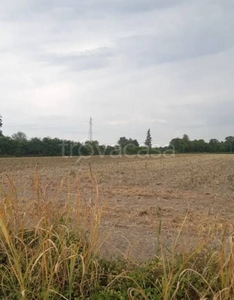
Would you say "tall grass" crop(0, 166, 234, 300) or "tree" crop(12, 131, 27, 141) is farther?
"tree" crop(12, 131, 27, 141)

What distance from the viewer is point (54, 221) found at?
3.70m

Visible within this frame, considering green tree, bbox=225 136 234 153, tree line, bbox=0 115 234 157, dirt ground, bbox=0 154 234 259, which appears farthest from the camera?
green tree, bbox=225 136 234 153

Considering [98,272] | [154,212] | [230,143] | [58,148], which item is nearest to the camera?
[98,272]

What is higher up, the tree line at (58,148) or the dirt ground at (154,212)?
the tree line at (58,148)

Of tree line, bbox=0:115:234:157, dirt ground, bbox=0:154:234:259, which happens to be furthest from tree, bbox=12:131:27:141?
dirt ground, bbox=0:154:234:259

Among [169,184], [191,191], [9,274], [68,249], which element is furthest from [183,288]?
[169,184]

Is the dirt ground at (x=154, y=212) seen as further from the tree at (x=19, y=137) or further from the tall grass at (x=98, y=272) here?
the tree at (x=19, y=137)

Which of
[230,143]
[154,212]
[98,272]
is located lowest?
[154,212]

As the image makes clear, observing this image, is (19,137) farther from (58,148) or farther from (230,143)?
(230,143)

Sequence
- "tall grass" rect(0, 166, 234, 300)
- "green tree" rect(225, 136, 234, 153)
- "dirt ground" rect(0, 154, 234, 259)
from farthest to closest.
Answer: "green tree" rect(225, 136, 234, 153) < "dirt ground" rect(0, 154, 234, 259) < "tall grass" rect(0, 166, 234, 300)

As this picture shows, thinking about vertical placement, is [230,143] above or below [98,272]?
above

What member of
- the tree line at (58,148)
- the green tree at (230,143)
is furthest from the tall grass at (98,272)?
the green tree at (230,143)

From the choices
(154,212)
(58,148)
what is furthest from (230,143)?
(154,212)

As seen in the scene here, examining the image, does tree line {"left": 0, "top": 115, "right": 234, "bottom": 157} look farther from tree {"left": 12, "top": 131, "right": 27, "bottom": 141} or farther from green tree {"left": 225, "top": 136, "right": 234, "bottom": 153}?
green tree {"left": 225, "top": 136, "right": 234, "bottom": 153}
